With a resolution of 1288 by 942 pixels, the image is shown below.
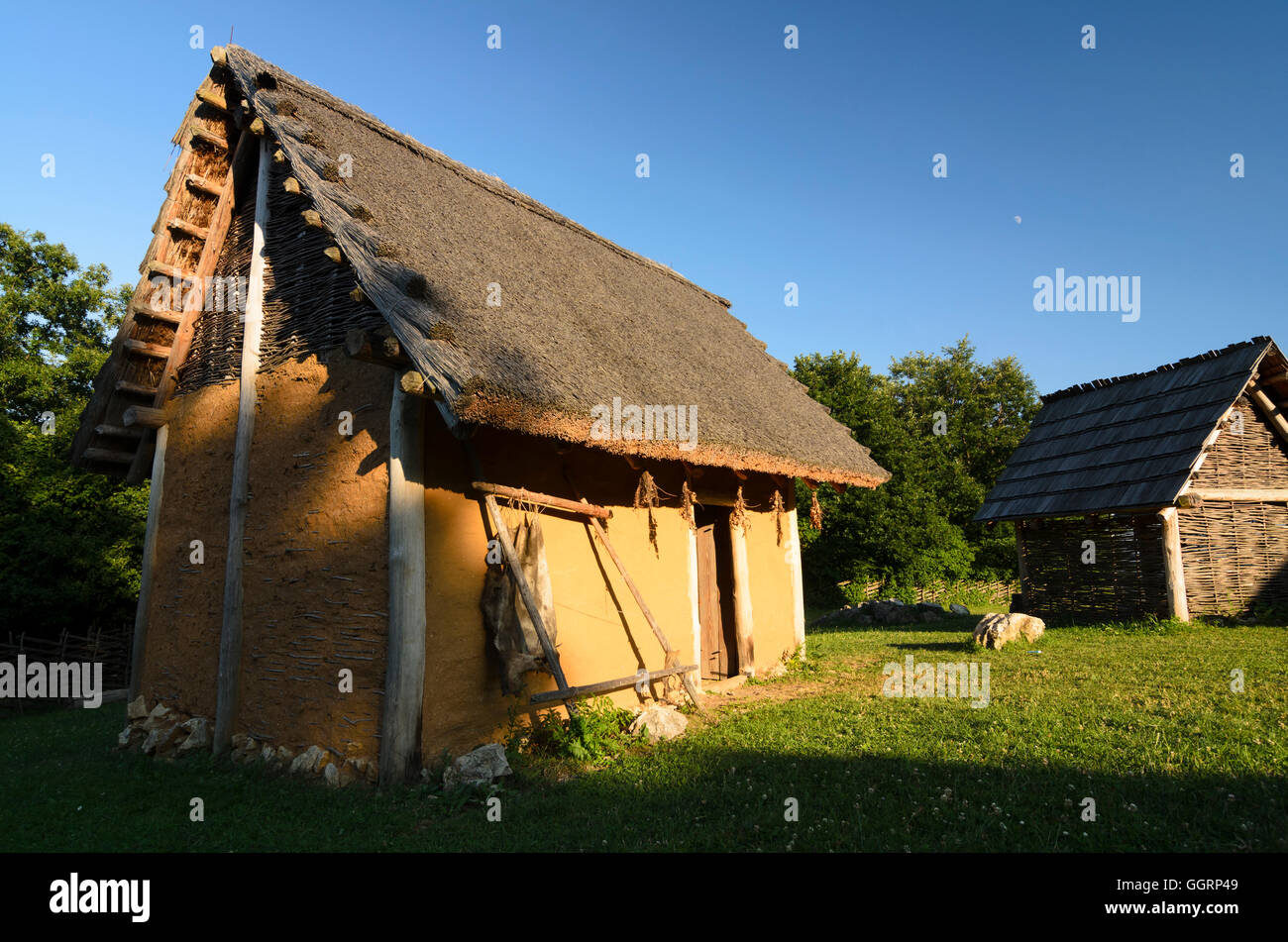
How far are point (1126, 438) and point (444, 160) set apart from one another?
12399mm

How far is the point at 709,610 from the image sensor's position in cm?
945

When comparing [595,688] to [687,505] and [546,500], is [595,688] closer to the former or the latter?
[546,500]

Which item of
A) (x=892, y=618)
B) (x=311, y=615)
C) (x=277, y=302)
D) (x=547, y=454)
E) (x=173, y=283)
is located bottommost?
(x=892, y=618)

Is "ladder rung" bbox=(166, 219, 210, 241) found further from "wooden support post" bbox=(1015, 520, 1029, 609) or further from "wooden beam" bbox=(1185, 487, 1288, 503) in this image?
"wooden beam" bbox=(1185, 487, 1288, 503)

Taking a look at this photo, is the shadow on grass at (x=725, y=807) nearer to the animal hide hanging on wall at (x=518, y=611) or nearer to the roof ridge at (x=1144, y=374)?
the animal hide hanging on wall at (x=518, y=611)

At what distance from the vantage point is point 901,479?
2281 cm

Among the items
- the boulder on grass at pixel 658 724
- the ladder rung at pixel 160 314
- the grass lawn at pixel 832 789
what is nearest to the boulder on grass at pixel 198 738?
the grass lawn at pixel 832 789

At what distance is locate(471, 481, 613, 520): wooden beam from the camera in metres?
5.47

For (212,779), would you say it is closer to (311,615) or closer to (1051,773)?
(311,615)

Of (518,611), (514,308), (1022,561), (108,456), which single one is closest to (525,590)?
(518,611)
